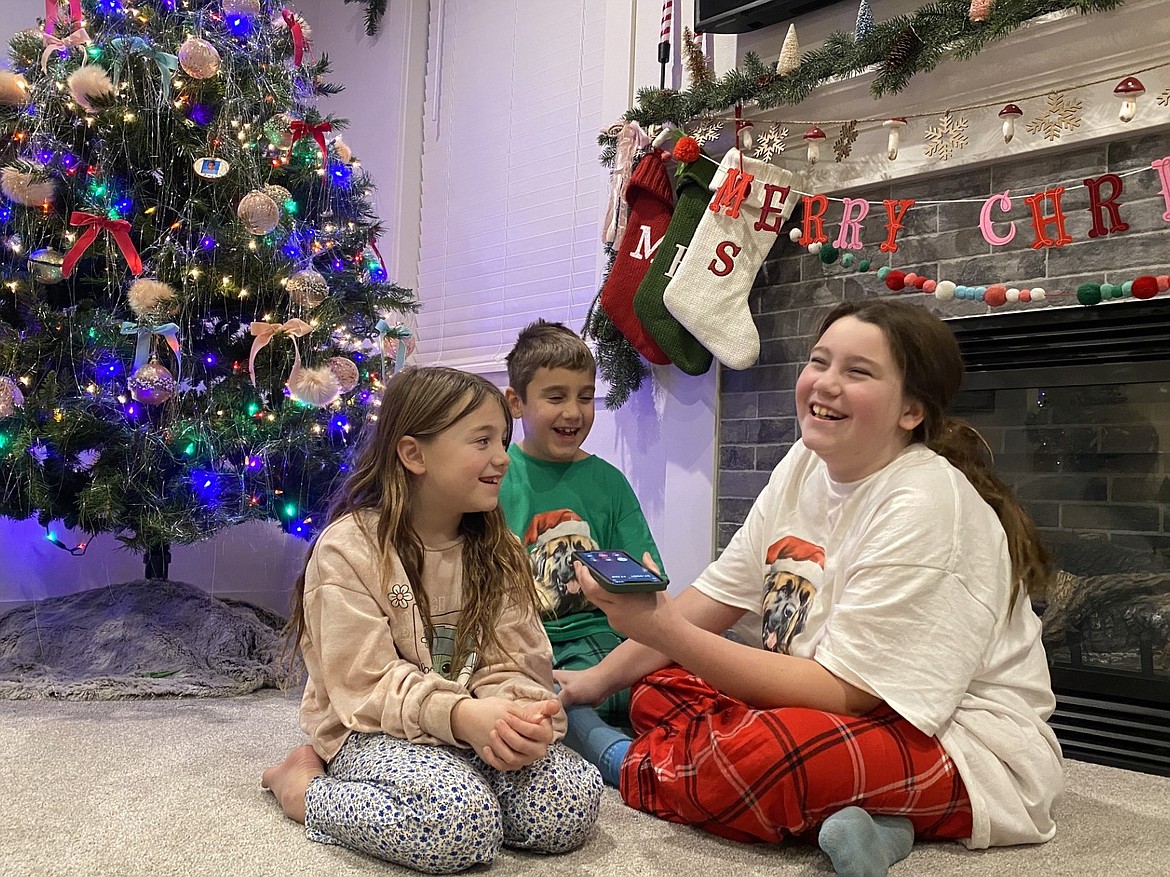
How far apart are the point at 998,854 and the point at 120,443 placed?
6.49ft

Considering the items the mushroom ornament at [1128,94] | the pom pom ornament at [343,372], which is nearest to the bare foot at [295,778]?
the pom pom ornament at [343,372]

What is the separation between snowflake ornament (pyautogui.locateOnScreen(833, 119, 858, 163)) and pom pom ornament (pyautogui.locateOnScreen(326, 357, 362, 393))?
1308mm

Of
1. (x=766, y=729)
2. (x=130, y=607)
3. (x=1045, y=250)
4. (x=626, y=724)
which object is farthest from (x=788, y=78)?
(x=130, y=607)

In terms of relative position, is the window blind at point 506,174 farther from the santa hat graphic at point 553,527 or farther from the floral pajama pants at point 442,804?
the floral pajama pants at point 442,804

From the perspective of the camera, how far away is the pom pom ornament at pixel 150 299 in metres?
2.25

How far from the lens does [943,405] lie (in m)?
1.46

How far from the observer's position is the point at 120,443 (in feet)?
7.56

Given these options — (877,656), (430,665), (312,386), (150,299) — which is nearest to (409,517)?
(430,665)

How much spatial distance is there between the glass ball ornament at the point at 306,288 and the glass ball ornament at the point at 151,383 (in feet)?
1.20

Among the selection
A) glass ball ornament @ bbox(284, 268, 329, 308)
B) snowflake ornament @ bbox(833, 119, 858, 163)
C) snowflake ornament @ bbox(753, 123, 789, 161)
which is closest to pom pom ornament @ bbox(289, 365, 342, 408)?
glass ball ornament @ bbox(284, 268, 329, 308)

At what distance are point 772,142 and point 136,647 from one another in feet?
6.63

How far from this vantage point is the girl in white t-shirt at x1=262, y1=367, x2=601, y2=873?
1.17m

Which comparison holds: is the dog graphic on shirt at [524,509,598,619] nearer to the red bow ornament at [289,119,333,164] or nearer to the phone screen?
the phone screen

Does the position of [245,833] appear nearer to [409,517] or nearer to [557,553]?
[409,517]
